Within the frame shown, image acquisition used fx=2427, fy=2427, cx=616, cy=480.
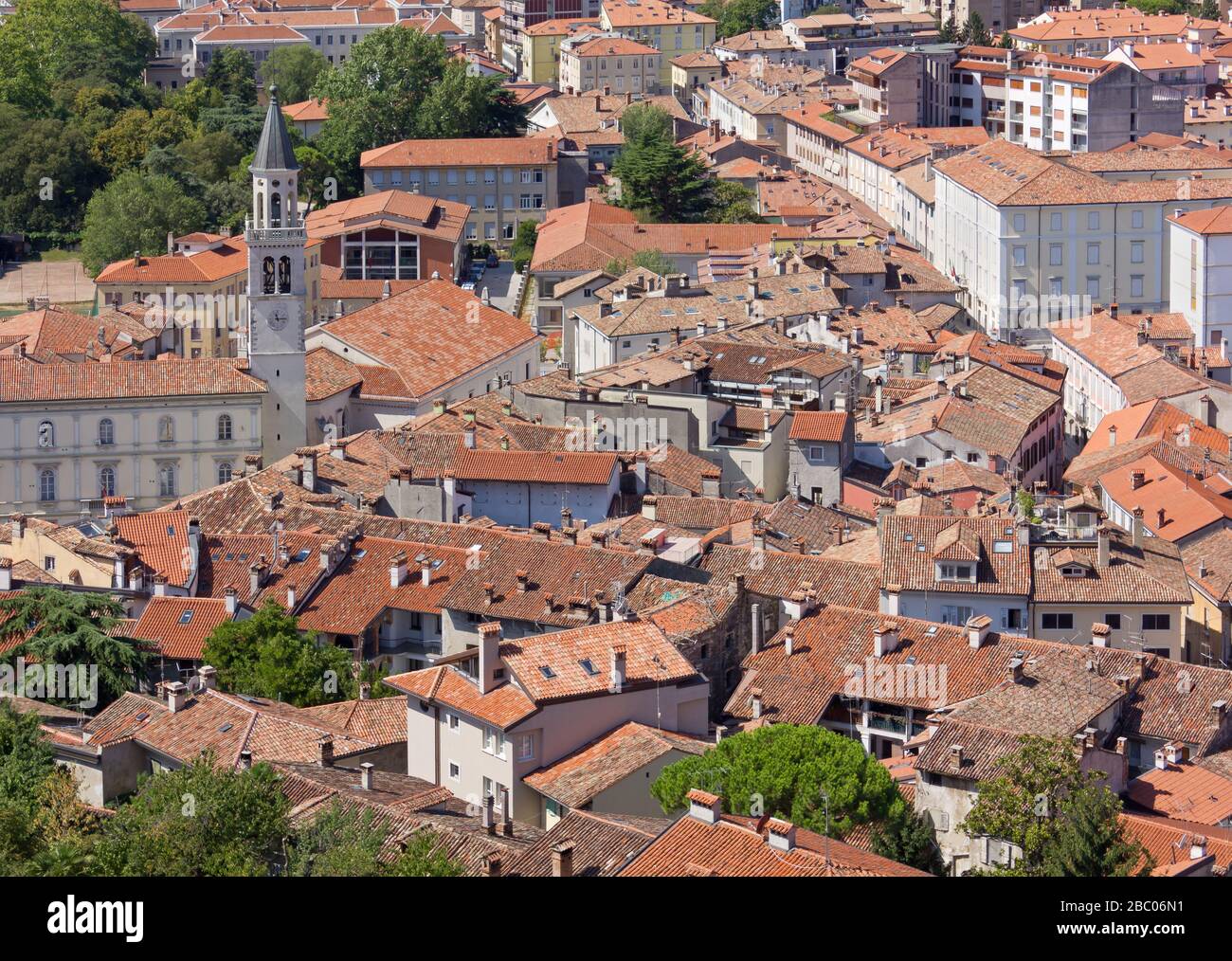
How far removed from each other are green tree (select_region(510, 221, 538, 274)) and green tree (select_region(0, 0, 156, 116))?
29171 mm

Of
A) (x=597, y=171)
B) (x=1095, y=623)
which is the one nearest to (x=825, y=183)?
(x=597, y=171)

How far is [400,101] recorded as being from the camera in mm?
96375

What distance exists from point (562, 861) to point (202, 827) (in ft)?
10.7

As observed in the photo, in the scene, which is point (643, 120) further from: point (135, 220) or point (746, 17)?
point (746, 17)

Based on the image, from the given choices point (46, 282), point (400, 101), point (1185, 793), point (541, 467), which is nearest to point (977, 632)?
point (1185, 793)

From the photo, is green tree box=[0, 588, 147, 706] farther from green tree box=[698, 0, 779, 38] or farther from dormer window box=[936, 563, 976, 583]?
green tree box=[698, 0, 779, 38]

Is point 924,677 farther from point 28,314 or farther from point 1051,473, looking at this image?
point 28,314

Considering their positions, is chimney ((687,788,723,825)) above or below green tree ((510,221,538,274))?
below

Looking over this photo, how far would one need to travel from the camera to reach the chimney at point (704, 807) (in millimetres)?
21656

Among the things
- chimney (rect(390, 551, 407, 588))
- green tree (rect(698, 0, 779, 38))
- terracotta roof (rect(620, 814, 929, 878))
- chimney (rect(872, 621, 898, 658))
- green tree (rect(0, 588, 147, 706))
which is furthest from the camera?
green tree (rect(698, 0, 779, 38))

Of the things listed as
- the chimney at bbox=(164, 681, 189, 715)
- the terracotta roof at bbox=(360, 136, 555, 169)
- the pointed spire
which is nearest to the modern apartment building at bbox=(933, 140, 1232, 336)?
the terracotta roof at bbox=(360, 136, 555, 169)

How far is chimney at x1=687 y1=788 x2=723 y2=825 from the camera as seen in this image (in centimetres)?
2166
